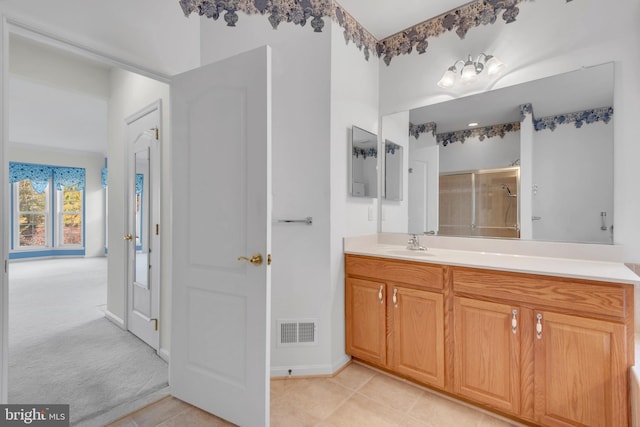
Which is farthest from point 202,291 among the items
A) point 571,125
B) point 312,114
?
point 571,125

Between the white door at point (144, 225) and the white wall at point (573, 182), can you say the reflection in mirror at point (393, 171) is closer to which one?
the white wall at point (573, 182)

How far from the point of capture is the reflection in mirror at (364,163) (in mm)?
2406

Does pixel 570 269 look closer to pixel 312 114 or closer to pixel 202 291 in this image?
pixel 312 114

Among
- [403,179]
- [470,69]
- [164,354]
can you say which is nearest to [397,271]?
[403,179]

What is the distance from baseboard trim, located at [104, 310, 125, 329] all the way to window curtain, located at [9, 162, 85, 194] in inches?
229

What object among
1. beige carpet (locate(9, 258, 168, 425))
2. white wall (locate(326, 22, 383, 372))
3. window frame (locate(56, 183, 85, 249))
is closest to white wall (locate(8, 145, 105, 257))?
window frame (locate(56, 183, 85, 249))

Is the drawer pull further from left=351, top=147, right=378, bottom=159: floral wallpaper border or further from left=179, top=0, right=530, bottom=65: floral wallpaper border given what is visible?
left=179, top=0, right=530, bottom=65: floral wallpaper border

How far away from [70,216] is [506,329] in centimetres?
984

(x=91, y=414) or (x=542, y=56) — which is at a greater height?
(x=542, y=56)

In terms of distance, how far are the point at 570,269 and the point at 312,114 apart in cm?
183

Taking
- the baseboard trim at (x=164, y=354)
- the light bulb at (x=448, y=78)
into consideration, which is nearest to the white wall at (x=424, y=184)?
the light bulb at (x=448, y=78)

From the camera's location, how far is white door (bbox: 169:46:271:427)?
1.56 m

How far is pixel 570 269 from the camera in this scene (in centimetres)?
Answer: 154

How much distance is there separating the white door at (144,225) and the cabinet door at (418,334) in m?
1.89
